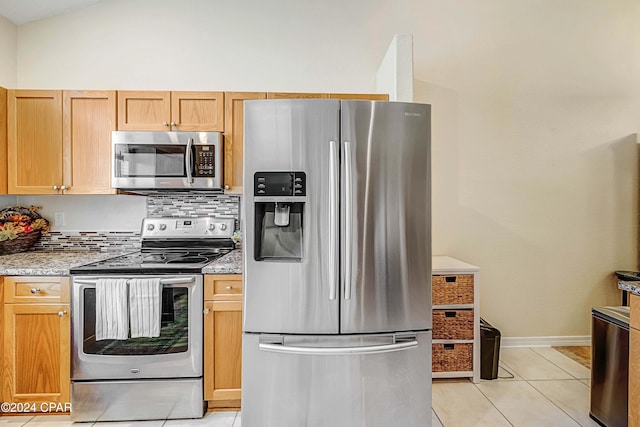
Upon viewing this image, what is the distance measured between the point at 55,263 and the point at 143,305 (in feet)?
2.26

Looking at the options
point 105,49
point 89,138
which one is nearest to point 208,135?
point 89,138

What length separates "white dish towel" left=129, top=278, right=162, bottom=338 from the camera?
2.18 meters

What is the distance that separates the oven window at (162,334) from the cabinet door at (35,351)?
0.15 meters

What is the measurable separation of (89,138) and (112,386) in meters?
1.66

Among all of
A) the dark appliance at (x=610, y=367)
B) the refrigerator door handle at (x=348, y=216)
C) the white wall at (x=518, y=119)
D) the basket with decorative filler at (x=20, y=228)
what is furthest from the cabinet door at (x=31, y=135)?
the dark appliance at (x=610, y=367)

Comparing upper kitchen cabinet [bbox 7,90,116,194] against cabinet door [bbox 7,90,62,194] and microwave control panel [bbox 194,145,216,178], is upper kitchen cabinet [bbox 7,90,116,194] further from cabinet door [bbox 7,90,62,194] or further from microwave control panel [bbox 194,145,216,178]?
microwave control panel [bbox 194,145,216,178]

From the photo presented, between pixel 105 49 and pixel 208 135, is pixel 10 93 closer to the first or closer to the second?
pixel 105 49

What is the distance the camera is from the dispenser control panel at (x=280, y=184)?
1.86m

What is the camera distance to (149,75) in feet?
10.2

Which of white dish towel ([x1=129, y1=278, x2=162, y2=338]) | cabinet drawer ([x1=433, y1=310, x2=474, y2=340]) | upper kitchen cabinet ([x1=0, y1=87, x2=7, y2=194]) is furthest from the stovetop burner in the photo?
cabinet drawer ([x1=433, y1=310, x2=474, y2=340])

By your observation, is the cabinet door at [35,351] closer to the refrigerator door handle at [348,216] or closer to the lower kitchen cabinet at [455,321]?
the refrigerator door handle at [348,216]

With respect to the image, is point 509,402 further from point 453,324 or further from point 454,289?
point 454,289

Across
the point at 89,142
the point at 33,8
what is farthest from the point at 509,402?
the point at 33,8

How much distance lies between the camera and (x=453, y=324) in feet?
8.88
